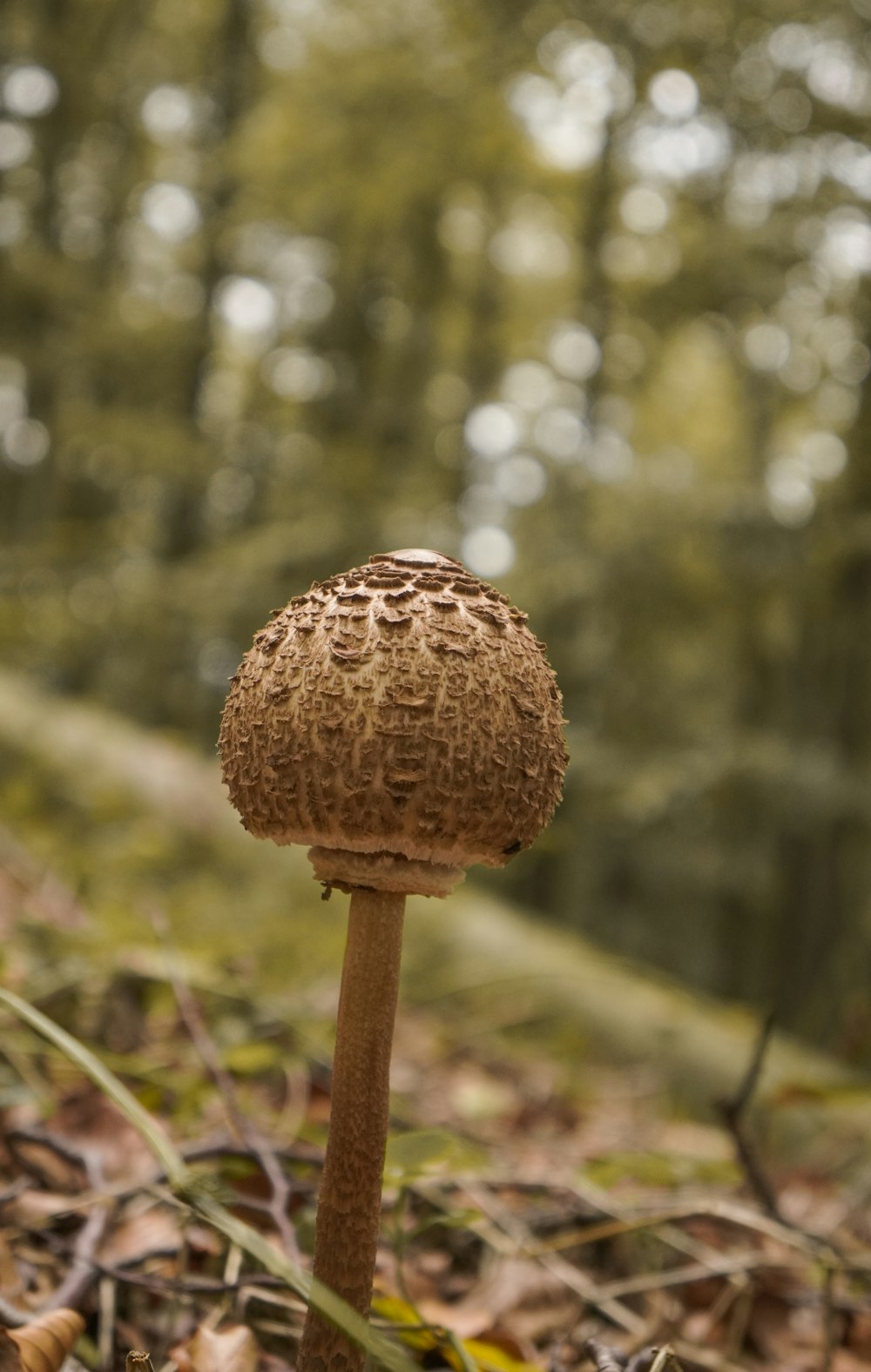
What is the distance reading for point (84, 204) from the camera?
52.3 feet

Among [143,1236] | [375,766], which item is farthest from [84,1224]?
[375,766]

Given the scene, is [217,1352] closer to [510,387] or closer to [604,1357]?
[604,1357]

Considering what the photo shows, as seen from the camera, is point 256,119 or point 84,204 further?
point 84,204

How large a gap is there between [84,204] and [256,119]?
8.40 meters

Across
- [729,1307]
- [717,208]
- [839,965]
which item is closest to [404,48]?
[717,208]

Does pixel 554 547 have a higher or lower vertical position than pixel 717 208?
lower

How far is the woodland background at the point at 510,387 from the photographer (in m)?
→ 5.09

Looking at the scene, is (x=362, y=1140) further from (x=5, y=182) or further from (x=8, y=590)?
(x=5, y=182)

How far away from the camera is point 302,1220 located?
6.89 feet

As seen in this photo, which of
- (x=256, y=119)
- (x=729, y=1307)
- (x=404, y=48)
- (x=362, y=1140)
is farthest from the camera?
(x=256, y=119)

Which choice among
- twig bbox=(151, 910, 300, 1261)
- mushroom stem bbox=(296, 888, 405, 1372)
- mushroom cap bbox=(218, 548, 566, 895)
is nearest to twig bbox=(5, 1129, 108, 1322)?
twig bbox=(151, 910, 300, 1261)

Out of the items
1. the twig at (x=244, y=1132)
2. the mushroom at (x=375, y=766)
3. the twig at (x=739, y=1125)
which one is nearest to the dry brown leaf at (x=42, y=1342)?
the mushroom at (x=375, y=766)

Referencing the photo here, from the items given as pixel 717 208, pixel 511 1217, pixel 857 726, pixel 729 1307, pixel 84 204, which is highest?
pixel 84 204

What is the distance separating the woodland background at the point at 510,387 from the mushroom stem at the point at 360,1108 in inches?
112
